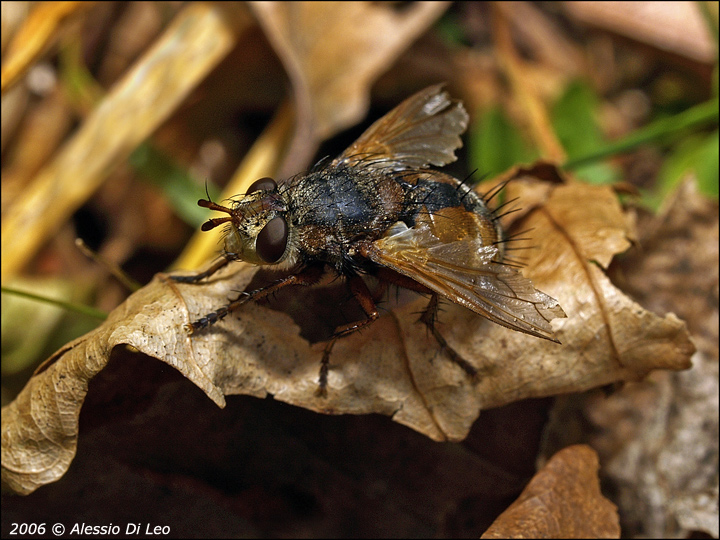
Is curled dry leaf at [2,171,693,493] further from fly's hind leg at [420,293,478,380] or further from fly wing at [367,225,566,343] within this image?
fly wing at [367,225,566,343]

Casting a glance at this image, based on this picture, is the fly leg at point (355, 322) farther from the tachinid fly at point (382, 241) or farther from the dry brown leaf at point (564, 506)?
the dry brown leaf at point (564, 506)

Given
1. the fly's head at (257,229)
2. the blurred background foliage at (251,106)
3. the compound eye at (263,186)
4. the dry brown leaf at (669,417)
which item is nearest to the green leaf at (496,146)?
the blurred background foliage at (251,106)

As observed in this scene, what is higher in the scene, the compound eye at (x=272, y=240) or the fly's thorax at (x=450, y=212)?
the compound eye at (x=272, y=240)

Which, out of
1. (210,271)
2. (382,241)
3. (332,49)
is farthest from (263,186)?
(332,49)

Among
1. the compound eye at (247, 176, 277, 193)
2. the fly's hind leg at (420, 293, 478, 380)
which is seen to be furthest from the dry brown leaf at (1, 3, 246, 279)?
the fly's hind leg at (420, 293, 478, 380)

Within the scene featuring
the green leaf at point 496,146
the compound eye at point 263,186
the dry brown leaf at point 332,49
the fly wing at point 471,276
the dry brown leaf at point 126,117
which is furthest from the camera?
the green leaf at point 496,146

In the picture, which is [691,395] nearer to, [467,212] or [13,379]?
[467,212]

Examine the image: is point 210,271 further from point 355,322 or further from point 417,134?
point 417,134
